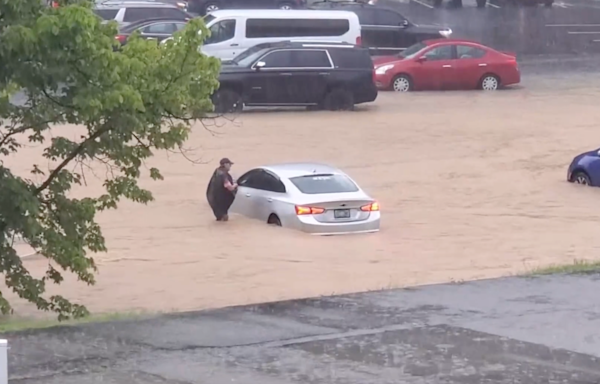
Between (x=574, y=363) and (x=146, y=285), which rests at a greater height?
(x=574, y=363)

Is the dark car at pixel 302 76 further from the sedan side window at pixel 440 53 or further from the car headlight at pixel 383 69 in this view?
the sedan side window at pixel 440 53

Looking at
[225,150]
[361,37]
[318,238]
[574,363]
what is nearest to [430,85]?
[361,37]

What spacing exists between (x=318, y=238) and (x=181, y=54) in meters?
9.51

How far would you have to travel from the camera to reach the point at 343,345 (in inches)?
369

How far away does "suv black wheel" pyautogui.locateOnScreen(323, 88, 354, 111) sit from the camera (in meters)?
33.8

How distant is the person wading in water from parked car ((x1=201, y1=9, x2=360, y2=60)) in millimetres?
13633

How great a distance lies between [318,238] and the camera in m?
20.6

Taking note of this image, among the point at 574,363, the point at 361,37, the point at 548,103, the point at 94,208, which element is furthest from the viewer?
the point at 361,37

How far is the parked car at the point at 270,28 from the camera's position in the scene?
3603 cm

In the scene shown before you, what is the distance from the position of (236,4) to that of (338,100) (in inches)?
503

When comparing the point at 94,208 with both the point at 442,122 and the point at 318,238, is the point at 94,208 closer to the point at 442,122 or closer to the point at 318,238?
the point at 318,238

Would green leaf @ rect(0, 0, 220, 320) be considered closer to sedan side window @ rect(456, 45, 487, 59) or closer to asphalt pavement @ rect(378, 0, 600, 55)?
sedan side window @ rect(456, 45, 487, 59)

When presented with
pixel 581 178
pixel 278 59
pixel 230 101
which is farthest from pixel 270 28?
pixel 581 178

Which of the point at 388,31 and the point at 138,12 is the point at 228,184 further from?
the point at 388,31
